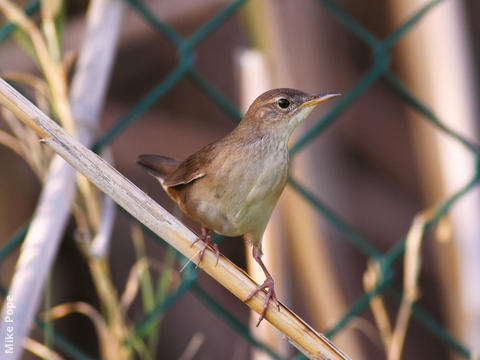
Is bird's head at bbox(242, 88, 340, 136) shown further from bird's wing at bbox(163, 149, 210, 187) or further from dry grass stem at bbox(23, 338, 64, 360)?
dry grass stem at bbox(23, 338, 64, 360)

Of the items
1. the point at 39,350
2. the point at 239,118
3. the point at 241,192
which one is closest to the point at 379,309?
the point at 241,192

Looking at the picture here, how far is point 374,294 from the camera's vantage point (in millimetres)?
1694

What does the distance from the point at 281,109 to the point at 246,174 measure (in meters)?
0.24

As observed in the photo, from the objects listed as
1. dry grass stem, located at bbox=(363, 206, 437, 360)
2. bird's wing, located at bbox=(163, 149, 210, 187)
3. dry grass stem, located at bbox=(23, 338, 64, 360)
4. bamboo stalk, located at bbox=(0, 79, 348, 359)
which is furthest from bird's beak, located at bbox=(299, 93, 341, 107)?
dry grass stem, located at bbox=(23, 338, 64, 360)

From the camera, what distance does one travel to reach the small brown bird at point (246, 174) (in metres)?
1.42

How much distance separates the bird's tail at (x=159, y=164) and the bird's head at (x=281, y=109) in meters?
0.21

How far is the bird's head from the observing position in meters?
1.60

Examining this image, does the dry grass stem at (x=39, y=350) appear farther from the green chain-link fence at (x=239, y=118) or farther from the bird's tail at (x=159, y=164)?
the bird's tail at (x=159, y=164)

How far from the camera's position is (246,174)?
4.77 feet

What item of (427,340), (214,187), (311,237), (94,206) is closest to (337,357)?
(214,187)

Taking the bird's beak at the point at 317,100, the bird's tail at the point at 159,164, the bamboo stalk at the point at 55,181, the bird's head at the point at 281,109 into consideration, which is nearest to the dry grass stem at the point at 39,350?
the bamboo stalk at the point at 55,181

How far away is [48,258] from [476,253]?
107 cm

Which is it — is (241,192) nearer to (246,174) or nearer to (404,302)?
(246,174)

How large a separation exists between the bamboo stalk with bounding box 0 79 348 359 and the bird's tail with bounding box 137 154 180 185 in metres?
0.60
